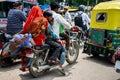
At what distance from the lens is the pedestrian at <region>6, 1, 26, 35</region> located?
7.46 meters

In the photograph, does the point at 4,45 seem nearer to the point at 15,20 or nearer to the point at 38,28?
the point at 15,20

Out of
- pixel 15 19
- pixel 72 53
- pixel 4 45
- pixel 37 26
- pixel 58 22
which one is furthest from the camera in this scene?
pixel 72 53

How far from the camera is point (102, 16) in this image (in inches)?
344

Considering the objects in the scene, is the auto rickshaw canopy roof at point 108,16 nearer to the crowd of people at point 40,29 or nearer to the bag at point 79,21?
the crowd of people at point 40,29

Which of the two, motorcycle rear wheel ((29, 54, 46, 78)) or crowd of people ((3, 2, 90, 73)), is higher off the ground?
crowd of people ((3, 2, 90, 73))

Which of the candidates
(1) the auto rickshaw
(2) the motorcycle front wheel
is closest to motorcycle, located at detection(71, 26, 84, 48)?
(1) the auto rickshaw

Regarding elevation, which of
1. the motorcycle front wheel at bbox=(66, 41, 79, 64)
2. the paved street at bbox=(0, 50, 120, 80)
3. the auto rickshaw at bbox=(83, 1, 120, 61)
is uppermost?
the auto rickshaw at bbox=(83, 1, 120, 61)

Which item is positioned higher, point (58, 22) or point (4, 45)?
point (58, 22)

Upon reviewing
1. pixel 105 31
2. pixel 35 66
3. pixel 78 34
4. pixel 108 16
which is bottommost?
pixel 35 66

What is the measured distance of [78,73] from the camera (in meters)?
7.11

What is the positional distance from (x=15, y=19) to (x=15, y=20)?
0.03m

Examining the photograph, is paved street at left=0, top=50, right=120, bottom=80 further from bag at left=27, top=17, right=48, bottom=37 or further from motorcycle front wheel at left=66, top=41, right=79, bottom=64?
bag at left=27, top=17, right=48, bottom=37

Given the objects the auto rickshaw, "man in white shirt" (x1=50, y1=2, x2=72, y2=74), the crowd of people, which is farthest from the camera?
the auto rickshaw

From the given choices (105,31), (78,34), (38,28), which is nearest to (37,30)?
(38,28)
